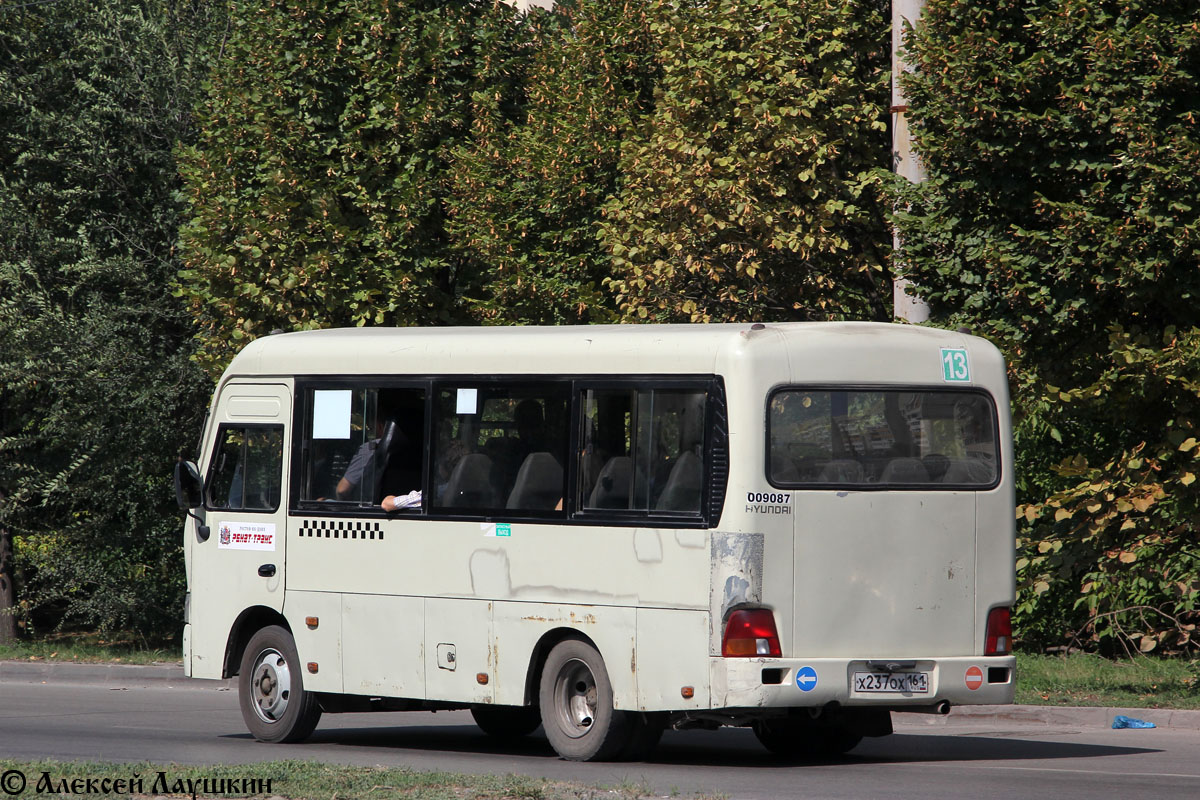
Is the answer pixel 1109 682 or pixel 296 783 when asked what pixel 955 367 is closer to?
pixel 296 783

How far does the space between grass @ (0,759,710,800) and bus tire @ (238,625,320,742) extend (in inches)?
105

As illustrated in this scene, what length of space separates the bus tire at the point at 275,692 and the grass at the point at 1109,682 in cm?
570

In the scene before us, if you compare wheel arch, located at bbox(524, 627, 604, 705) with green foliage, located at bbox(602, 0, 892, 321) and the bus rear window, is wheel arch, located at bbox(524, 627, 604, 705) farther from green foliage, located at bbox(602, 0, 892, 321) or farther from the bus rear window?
green foliage, located at bbox(602, 0, 892, 321)

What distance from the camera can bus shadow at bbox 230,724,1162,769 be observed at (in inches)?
464

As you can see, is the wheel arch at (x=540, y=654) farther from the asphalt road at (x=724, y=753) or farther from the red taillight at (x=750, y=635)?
the red taillight at (x=750, y=635)

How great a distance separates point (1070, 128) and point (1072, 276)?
1146 mm

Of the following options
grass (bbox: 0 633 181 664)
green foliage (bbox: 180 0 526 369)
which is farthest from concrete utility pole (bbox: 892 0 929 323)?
grass (bbox: 0 633 181 664)

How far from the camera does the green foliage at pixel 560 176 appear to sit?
2073 cm

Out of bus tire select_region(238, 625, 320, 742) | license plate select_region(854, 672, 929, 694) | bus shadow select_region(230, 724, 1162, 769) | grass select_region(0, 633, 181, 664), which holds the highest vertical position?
license plate select_region(854, 672, 929, 694)

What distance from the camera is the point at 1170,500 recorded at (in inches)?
575

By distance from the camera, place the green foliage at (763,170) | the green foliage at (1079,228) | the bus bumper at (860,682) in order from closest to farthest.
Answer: the bus bumper at (860,682) → the green foliage at (1079,228) → the green foliage at (763,170)

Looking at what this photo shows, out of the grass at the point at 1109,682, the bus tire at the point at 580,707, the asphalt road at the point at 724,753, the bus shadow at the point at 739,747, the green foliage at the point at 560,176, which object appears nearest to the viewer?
the asphalt road at the point at 724,753

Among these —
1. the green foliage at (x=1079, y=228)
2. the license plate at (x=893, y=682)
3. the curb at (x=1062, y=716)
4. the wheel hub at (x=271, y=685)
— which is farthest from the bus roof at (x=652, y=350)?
the curb at (x=1062, y=716)

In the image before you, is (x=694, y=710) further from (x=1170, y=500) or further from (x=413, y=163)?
(x=413, y=163)
